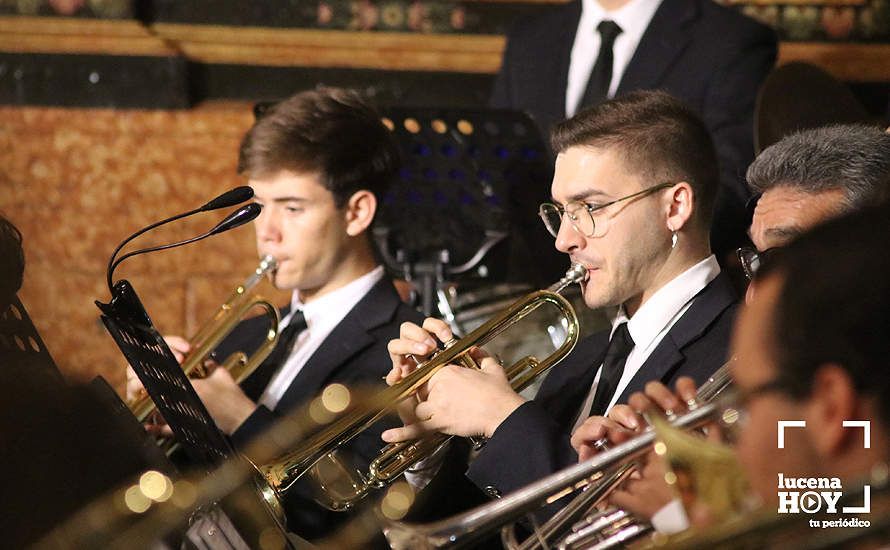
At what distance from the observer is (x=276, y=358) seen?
3.00 meters

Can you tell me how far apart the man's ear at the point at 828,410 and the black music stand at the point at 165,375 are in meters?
1.08

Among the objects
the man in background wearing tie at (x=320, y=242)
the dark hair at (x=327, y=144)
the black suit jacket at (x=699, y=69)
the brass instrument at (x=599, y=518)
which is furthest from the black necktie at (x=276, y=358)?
the brass instrument at (x=599, y=518)

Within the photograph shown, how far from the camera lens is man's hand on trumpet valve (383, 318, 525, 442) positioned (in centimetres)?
212

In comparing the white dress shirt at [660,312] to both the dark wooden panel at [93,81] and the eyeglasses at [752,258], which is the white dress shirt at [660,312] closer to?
the eyeglasses at [752,258]

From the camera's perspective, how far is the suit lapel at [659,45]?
328cm

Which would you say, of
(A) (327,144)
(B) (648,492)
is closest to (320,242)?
(A) (327,144)

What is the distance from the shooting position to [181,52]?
436cm

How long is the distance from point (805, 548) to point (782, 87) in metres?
1.93

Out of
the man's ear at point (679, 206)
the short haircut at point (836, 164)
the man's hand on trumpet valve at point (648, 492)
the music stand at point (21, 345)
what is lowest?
the man's hand on trumpet valve at point (648, 492)

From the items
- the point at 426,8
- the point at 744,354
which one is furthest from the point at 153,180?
the point at 744,354

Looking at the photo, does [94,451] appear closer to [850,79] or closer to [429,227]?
[429,227]

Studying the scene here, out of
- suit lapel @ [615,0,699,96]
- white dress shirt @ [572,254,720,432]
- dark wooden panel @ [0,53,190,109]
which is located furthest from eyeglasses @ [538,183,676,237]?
dark wooden panel @ [0,53,190,109]

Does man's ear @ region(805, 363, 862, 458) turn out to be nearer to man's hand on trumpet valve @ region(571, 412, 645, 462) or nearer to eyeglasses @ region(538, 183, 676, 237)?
man's hand on trumpet valve @ region(571, 412, 645, 462)

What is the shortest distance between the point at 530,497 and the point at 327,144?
1.63 meters
